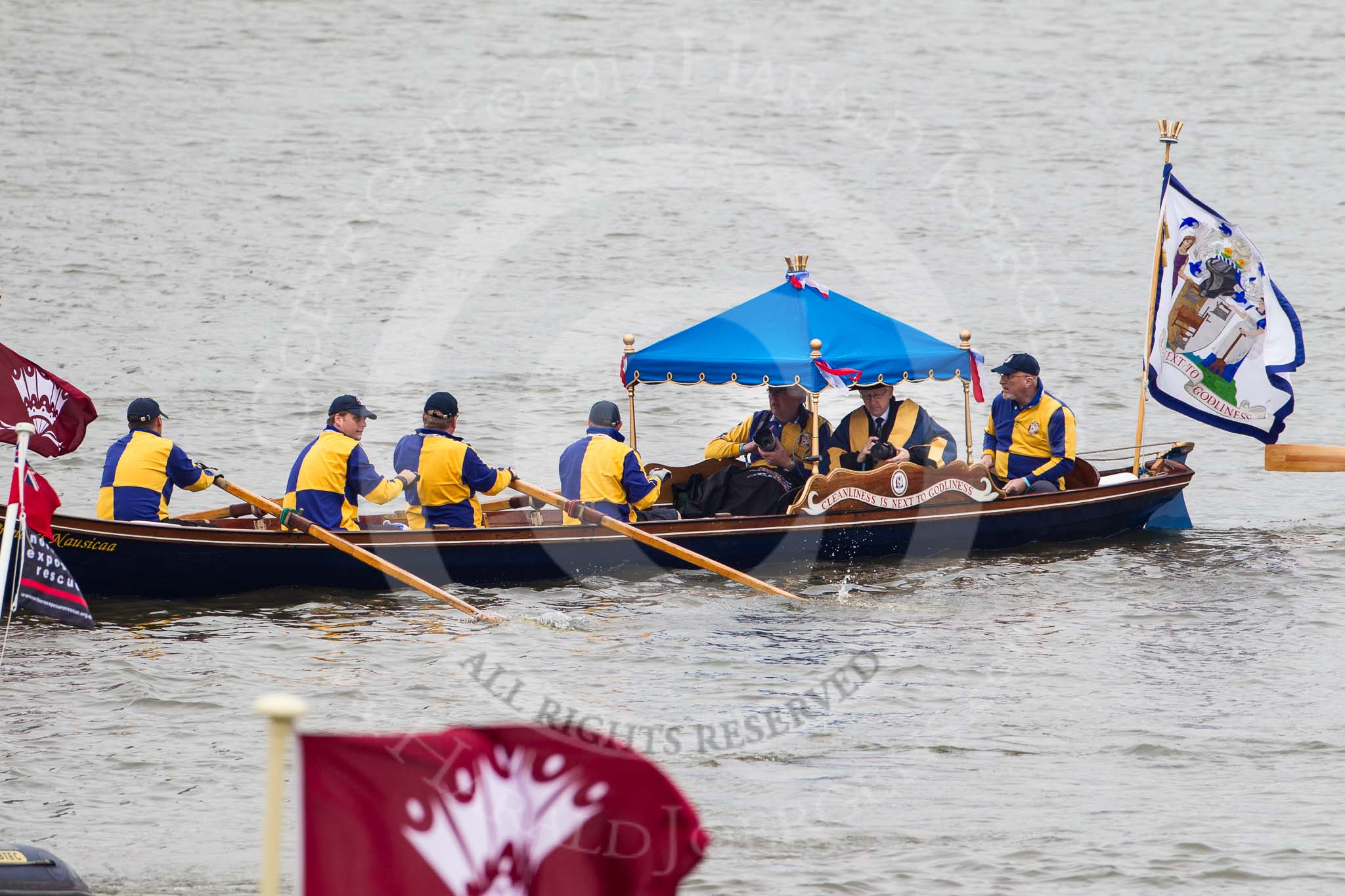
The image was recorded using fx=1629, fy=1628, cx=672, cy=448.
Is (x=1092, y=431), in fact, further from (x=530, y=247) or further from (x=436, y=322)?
(x=530, y=247)

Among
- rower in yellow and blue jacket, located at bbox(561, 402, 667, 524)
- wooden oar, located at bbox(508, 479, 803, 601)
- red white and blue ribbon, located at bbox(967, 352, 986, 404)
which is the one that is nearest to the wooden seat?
red white and blue ribbon, located at bbox(967, 352, 986, 404)

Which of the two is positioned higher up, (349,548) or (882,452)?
(882,452)

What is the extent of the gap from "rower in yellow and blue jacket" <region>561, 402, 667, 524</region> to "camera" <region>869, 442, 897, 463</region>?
216cm

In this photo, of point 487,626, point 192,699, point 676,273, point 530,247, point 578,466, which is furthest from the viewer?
point 530,247

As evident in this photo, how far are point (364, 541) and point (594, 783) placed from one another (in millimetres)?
8697

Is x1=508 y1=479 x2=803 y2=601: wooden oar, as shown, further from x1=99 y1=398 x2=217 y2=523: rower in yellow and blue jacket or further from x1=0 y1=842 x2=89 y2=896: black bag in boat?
x1=0 y1=842 x2=89 y2=896: black bag in boat

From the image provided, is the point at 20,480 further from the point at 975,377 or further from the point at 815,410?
the point at 975,377

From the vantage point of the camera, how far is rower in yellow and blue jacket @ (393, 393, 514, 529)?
44.6ft

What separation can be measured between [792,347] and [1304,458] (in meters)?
5.49

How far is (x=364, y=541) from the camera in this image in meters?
13.4

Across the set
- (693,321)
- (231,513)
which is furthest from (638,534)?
(693,321)

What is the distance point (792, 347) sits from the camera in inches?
574

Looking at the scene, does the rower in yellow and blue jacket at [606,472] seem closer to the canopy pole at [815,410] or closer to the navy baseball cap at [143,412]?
the canopy pole at [815,410]

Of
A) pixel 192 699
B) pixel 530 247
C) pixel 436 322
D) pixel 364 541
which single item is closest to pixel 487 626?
pixel 364 541
